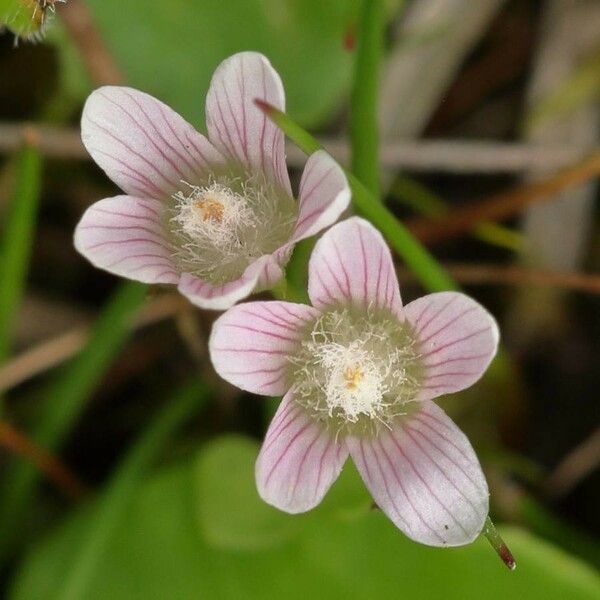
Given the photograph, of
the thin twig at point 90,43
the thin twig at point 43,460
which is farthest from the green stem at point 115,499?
the thin twig at point 90,43

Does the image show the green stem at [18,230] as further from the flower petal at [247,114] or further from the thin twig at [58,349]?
the flower petal at [247,114]

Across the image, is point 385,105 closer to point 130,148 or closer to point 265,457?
point 130,148

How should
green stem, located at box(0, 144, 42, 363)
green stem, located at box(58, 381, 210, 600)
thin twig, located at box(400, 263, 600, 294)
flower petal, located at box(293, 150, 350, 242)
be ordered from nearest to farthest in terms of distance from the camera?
flower petal, located at box(293, 150, 350, 242), green stem, located at box(0, 144, 42, 363), green stem, located at box(58, 381, 210, 600), thin twig, located at box(400, 263, 600, 294)

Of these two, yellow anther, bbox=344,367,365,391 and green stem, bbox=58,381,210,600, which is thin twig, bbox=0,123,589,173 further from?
yellow anther, bbox=344,367,365,391

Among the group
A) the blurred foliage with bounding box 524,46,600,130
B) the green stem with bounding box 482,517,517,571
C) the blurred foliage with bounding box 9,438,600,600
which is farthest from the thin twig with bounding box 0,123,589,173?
the green stem with bounding box 482,517,517,571

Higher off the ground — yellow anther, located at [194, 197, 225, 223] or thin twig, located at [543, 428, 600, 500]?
yellow anther, located at [194, 197, 225, 223]
